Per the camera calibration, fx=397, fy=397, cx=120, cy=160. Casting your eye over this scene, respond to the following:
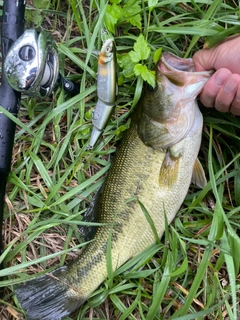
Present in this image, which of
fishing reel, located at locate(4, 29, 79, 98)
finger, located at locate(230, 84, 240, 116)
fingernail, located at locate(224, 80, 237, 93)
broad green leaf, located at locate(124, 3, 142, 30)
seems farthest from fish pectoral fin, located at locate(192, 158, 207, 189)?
fishing reel, located at locate(4, 29, 79, 98)

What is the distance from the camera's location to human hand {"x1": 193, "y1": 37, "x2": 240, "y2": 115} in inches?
90.4

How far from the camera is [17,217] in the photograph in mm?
2680

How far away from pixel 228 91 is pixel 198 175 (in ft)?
1.99

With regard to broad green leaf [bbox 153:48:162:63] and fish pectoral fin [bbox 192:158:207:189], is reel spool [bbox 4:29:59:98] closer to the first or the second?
broad green leaf [bbox 153:48:162:63]

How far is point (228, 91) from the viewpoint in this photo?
2.31 meters

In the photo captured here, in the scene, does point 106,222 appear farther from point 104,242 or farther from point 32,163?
point 32,163

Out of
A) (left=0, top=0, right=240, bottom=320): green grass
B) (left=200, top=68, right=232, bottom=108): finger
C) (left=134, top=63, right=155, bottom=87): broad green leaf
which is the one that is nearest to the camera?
(left=200, top=68, right=232, bottom=108): finger

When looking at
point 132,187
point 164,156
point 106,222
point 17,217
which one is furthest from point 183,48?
point 17,217

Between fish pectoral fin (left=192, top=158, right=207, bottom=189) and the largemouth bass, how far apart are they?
0.05 m

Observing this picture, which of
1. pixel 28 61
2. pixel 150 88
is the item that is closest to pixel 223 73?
pixel 150 88

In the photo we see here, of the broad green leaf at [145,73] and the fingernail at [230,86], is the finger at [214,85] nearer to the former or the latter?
the fingernail at [230,86]

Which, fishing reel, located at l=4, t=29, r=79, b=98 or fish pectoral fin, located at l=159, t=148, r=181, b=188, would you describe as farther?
fish pectoral fin, located at l=159, t=148, r=181, b=188

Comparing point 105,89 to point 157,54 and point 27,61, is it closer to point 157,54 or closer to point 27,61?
point 157,54

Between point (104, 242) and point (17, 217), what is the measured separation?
64cm
